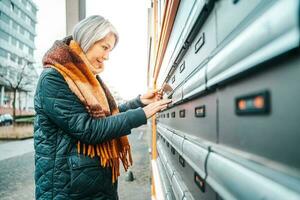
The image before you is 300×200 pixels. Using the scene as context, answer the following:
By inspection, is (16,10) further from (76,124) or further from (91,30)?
(76,124)

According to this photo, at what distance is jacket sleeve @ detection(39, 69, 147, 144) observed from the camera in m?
1.22

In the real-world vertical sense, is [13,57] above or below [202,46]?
above

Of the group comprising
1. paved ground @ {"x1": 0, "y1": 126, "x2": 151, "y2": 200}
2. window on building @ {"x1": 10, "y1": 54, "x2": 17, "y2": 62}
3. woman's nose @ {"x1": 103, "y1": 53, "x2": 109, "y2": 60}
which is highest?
window on building @ {"x1": 10, "y1": 54, "x2": 17, "y2": 62}

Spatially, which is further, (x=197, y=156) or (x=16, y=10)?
(x=16, y=10)

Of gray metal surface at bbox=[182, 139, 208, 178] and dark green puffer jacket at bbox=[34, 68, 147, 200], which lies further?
dark green puffer jacket at bbox=[34, 68, 147, 200]

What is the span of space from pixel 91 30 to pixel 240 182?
113 centimetres

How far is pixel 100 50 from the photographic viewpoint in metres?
1.46

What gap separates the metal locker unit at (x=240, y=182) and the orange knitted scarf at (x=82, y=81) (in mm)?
783

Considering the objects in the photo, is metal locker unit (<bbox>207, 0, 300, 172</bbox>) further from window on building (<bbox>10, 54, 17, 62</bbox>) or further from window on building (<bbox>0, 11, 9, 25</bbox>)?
window on building (<bbox>10, 54, 17, 62</bbox>)

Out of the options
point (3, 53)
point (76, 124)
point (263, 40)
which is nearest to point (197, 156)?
point (263, 40)

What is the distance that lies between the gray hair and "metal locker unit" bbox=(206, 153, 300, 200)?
3.11 ft

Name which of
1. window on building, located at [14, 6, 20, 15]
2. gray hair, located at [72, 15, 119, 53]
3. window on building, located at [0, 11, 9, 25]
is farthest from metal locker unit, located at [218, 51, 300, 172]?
window on building, located at [14, 6, 20, 15]

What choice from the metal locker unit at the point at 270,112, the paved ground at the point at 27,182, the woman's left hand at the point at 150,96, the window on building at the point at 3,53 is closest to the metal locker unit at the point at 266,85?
the metal locker unit at the point at 270,112

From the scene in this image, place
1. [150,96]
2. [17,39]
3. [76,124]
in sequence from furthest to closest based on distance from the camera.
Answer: [17,39], [150,96], [76,124]
